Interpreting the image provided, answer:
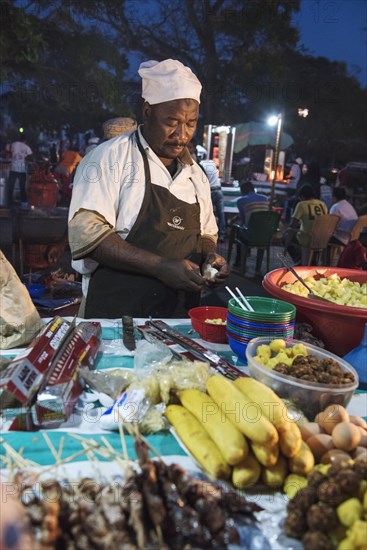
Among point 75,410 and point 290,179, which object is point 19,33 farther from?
point 290,179

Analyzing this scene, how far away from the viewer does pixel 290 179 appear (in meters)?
15.6

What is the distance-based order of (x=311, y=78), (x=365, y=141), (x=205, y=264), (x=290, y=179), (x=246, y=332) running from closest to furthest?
(x=246, y=332) < (x=205, y=264) < (x=290, y=179) < (x=311, y=78) < (x=365, y=141)

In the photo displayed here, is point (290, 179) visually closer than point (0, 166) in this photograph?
No

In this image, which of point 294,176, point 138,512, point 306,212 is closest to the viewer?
point 138,512

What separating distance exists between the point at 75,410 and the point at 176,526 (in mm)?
602

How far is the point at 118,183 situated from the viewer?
2396 mm

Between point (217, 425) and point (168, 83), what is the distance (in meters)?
1.80

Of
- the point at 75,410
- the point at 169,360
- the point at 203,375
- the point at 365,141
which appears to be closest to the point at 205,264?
the point at 169,360

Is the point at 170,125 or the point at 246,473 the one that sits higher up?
the point at 170,125

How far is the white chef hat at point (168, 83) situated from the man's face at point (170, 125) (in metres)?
0.03

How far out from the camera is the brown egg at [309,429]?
1.28 metres

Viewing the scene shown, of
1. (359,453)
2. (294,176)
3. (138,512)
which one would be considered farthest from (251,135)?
(138,512)

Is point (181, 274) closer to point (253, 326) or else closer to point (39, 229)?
point (253, 326)

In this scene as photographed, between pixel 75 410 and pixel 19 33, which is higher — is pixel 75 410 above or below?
below
